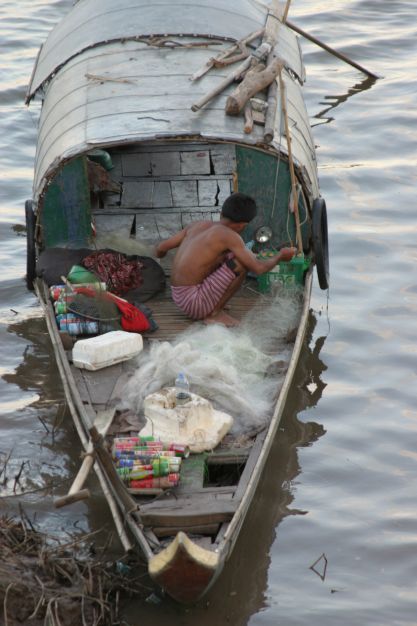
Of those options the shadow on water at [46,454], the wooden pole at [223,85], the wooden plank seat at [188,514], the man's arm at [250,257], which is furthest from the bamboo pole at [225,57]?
the wooden plank seat at [188,514]

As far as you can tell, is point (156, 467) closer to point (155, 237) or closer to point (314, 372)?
point (314, 372)

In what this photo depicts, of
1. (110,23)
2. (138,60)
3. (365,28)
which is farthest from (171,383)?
(365,28)

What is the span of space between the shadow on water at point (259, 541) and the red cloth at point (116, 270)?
1.44 m

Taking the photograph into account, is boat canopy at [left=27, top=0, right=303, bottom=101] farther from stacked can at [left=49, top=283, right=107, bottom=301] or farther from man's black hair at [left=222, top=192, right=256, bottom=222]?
stacked can at [left=49, top=283, right=107, bottom=301]

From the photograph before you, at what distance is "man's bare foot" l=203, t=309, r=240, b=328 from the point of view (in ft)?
24.9

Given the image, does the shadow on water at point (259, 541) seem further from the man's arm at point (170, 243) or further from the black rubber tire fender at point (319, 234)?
the man's arm at point (170, 243)

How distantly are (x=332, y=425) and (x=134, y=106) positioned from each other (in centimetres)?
282

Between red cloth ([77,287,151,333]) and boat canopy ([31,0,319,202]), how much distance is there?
1125 millimetres

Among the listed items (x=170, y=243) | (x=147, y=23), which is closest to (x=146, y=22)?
(x=147, y=23)

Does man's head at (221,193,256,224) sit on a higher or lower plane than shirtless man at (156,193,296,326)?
higher

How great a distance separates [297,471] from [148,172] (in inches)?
148

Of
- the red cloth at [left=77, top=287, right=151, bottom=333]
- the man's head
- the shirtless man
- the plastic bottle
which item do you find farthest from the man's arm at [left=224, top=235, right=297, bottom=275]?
the plastic bottle

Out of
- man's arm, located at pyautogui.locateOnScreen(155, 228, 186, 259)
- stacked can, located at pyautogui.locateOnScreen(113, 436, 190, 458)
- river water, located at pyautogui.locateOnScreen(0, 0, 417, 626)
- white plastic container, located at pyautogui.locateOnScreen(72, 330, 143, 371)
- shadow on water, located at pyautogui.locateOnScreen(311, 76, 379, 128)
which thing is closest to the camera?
stacked can, located at pyautogui.locateOnScreen(113, 436, 190, 458)

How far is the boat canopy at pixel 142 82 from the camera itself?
7.89m
